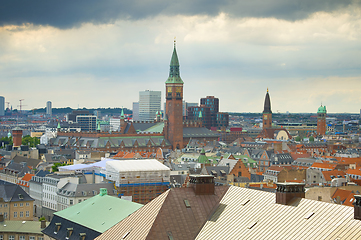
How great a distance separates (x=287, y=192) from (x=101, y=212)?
3145cm

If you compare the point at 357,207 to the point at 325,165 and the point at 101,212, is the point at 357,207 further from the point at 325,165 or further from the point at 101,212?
the point at 325,165

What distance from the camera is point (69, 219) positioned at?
64.4 meters

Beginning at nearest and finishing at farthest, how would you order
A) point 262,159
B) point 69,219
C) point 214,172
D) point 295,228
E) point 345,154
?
point 295,228 < point 69,219 < point 214,172 < point 262,159 < point 345,154

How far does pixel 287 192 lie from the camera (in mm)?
36062

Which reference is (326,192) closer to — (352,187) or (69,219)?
(352,187)

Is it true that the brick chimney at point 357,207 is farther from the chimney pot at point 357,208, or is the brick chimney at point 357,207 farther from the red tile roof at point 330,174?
the red tile roof at point 330,174

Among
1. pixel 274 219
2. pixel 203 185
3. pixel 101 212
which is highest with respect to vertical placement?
pixel 203 185

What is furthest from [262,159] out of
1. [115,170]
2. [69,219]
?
[69,219]

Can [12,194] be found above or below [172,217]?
below

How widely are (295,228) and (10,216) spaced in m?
69.3

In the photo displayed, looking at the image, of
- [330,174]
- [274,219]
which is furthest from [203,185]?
[330,174]

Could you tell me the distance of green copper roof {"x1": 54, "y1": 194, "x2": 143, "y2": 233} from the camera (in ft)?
192

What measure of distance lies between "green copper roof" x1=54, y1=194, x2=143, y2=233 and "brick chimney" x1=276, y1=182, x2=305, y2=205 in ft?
83.0

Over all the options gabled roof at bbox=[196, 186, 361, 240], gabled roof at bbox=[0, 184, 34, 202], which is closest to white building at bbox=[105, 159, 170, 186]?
gabled roof at bbox=[0, 184, 34, 202]
